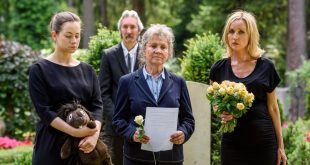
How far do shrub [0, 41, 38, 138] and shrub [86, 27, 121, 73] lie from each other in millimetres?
4369

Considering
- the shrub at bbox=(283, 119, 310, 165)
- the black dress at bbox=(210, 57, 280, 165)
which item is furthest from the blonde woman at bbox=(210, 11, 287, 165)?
the shrub at bbox=(283, 119, 310, 165)

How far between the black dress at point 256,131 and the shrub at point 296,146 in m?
2.20

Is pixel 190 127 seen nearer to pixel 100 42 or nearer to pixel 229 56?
pixel 229 56

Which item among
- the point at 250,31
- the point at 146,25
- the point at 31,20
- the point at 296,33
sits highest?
the point at 31,20

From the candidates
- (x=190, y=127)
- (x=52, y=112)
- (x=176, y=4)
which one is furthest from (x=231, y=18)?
(x=176, y=4)

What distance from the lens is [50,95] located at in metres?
3.85

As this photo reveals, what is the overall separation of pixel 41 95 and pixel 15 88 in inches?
306

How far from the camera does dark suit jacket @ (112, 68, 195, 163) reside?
410cm

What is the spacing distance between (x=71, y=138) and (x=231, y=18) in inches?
62.7

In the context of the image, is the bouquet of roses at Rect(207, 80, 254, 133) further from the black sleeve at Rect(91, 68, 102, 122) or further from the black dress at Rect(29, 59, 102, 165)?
the black dress at Rect(29, 59, 102, 165)

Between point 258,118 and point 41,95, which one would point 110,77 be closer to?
point 258,118

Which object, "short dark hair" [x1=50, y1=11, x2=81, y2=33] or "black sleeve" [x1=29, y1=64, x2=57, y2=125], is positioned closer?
"black sleeve" [x1=29, y1=64, x2=57, y2=125]

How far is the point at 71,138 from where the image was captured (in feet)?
12.7

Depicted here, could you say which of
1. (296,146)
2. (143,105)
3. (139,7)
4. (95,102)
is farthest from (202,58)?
(139,7)
